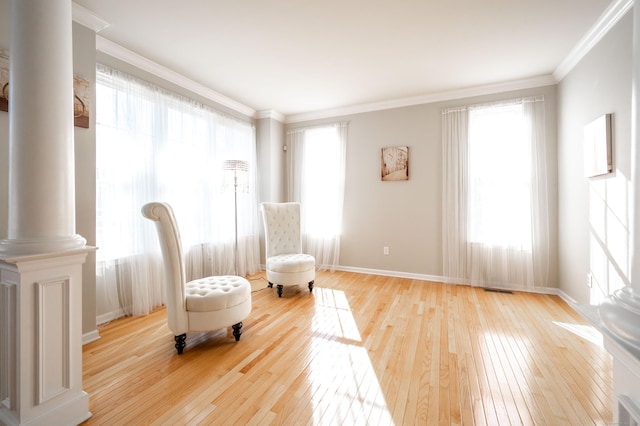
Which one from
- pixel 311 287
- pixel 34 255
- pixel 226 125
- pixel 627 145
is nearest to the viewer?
pixel 34 255

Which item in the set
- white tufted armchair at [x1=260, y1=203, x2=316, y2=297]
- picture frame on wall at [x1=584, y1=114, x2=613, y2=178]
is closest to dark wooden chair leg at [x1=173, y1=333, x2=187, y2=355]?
white tufted armchair at [x1=260, y1=203, x2=316, y2=297]

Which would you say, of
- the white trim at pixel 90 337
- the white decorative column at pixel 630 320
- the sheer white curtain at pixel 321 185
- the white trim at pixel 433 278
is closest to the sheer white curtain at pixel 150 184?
the white trim at pixel 90 337

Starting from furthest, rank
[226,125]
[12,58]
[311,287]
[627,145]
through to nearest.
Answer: [226,125] < [311,287] < [627,145] < [12,58]

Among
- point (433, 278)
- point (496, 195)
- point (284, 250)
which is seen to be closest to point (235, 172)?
point (284, 250)

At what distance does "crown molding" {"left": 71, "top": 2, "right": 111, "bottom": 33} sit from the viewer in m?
2.29

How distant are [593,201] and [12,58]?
4.69 metres

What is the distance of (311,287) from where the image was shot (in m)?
3.72

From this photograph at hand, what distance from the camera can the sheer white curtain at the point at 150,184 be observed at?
277 centimetres

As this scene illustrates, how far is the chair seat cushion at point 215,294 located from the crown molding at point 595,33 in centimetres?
398

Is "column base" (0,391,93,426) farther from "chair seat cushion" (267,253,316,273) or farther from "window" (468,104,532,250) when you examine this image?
"window" (468,104,532,250)

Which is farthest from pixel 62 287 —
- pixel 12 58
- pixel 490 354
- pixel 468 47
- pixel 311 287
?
pixel 468 47

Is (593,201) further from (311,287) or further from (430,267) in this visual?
(311,287)

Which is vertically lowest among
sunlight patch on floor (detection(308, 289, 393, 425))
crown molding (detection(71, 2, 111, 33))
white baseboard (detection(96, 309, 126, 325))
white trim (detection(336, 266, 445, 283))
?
sunlight patch on floor (detection(308, 289, 393, 425))

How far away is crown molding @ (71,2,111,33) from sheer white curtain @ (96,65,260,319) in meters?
0.39
